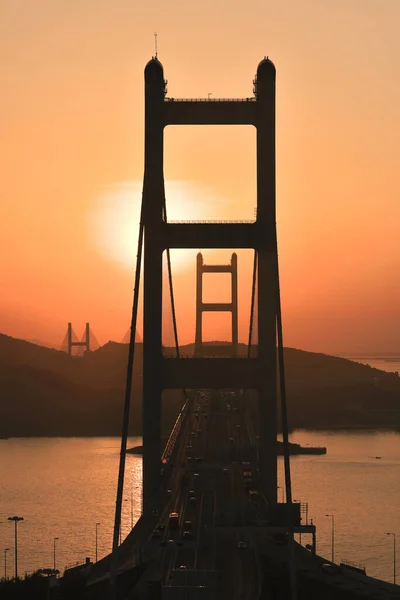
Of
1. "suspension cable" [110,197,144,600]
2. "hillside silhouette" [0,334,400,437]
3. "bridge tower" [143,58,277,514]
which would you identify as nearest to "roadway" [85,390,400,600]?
"suspension cable" [110,197,144,600]

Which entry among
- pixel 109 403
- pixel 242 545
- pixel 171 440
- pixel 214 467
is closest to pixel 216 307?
pixel 171 440

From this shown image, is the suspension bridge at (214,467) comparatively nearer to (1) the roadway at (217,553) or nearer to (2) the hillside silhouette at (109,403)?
(1) the roadway at (217,553)

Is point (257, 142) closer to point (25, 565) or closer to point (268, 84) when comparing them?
point (268, 84)

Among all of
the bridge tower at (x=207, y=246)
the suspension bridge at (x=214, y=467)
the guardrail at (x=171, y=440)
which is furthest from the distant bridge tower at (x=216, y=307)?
the bridge tower at (x=207, y=246)

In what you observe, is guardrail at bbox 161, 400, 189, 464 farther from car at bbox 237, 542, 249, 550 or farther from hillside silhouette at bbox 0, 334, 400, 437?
hillside silhouette at bbox 0, 334, 400, 437

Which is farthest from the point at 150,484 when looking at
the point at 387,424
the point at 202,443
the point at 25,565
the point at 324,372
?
the point at 324,372
